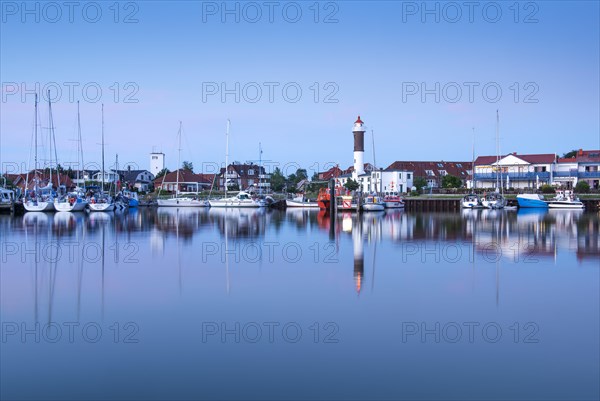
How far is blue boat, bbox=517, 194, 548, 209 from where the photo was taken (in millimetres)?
59219

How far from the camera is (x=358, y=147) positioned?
3157 inches

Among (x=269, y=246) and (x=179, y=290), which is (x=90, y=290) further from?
(x=269, y=246)

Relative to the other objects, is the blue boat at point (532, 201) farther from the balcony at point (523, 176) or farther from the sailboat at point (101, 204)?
the sailboat at point (101, 204)

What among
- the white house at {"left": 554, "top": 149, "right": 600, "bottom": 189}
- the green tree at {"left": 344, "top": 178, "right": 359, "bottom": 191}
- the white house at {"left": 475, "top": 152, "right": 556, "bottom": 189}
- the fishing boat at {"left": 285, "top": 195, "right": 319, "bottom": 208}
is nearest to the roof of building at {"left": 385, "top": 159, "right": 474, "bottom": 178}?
the green tree at {"left": 344, "top": 178, "right": 359, "bottom": 191}

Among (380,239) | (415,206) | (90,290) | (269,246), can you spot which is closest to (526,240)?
(380,239)

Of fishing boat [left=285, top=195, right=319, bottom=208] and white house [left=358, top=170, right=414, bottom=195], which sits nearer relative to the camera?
fishing boat [left=285, top=195, right=319, bottom=208]

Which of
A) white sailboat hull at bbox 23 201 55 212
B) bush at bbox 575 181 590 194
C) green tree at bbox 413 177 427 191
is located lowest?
white sailboat hull at bbox 23 201 55 212

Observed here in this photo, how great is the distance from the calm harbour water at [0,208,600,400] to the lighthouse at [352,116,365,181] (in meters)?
57.3

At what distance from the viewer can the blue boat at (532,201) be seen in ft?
194

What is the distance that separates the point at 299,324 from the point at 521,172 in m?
67.9

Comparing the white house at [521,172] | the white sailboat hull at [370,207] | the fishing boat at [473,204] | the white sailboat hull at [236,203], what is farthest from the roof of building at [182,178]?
the fishing boat at [473,204]

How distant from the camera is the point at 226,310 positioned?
499 inches

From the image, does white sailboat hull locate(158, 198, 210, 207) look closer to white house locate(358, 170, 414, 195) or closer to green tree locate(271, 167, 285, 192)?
white house locate(358, 170, 414, 195)

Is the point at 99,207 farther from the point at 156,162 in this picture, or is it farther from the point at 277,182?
the point at 156,162
